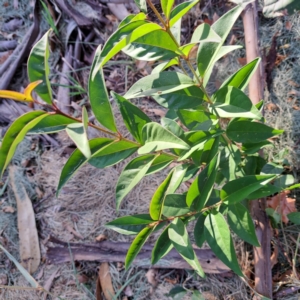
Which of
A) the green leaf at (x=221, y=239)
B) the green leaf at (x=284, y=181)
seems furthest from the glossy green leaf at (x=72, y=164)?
the green leaf at (x=284, y=181)

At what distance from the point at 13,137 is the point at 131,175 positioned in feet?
1.11

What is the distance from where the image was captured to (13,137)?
0.72 meters

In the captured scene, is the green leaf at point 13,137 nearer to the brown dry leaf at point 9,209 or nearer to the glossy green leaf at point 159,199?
the glossy green leaf at point 159,199

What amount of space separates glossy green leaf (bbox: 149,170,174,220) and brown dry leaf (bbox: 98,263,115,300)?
1015 mm

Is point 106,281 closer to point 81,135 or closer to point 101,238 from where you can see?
point 101,238

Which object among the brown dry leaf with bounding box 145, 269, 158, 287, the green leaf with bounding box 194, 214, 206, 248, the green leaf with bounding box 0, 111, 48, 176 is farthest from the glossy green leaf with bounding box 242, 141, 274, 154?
the brown dry leaf with bounding box 145, 269, 158, 287

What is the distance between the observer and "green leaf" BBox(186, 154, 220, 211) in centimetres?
99

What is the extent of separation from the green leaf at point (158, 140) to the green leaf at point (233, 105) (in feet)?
0.61

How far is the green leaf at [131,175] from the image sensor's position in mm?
916

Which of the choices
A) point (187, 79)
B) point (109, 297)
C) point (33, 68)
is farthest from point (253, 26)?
point (109, 297)

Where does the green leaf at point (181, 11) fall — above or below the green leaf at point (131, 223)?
above

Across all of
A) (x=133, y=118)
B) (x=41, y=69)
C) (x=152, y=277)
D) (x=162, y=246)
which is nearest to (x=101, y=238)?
(x=152, y=277)

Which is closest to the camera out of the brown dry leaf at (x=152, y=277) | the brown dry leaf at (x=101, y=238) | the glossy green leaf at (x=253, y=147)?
the glossy green leaf at (x=253, y=147)

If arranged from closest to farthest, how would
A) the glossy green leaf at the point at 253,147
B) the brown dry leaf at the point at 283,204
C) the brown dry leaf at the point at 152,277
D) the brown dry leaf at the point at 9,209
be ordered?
the glossy green leaf at the point at 253,147 → the brown dry leaf at the point at 283,204 → the brown dry leaf at the point at 152,277 → the brown dry leaf at the point at 9,209
